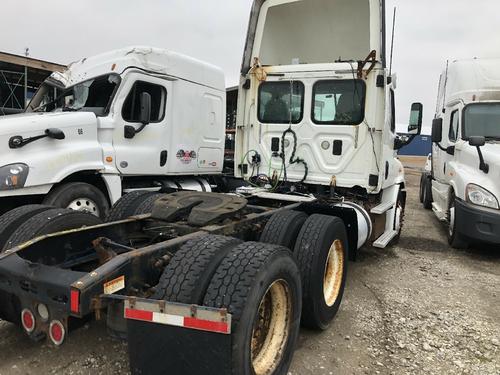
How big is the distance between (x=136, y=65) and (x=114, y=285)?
4849 mm

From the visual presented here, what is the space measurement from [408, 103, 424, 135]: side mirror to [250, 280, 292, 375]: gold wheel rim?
4.83 meters

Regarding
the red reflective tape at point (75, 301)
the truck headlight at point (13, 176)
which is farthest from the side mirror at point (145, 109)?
the red reflective tape at point (75, 301)

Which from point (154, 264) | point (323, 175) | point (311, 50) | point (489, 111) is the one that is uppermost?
point (311, 50)

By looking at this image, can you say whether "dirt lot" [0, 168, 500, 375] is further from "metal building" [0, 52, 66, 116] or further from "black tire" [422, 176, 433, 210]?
"metal building" [0, 52, 66, 116]

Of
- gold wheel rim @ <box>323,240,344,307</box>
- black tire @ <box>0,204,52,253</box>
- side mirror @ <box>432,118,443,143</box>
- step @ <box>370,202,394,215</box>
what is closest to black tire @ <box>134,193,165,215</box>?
black tire @ <box>0,204,52,253</box>

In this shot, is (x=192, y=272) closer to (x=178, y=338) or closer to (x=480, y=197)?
(x=178, y=338)

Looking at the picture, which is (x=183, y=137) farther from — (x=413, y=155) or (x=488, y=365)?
(x=413, y=155)

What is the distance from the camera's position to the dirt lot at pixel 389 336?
3.16m

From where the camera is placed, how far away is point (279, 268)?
8.69 ft

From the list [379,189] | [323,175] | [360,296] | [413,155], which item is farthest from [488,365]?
[413,155]

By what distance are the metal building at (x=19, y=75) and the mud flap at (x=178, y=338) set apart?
9965 millimetres

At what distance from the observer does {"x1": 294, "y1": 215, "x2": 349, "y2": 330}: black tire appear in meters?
3.50

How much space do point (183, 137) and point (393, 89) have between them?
139 inches

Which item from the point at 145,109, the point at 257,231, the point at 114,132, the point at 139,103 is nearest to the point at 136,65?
the point at 139,103
